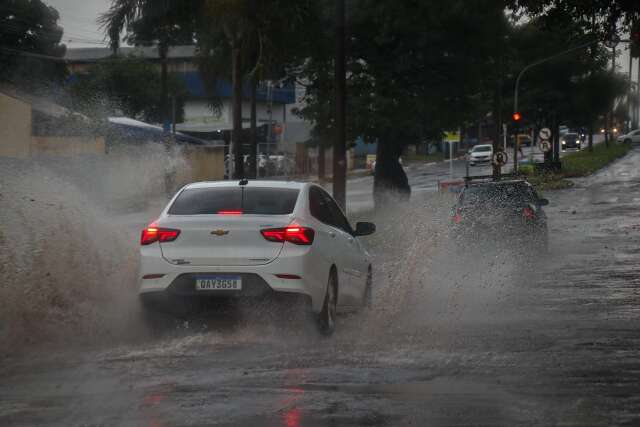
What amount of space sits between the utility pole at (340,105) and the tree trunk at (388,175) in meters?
13.4

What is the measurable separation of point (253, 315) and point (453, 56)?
→ 1134 inches

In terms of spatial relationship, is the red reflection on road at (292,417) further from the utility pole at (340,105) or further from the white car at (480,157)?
the white car at (480,157)

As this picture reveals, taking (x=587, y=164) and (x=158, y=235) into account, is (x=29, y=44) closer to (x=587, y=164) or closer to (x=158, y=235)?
(x=587, y=164)

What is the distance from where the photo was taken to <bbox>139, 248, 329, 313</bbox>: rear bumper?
10867 millimetres

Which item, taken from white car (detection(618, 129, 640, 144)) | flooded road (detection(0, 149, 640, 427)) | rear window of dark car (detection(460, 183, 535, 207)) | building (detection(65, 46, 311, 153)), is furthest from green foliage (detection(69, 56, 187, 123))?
flooded road (detection(0, 149, 640, 427))

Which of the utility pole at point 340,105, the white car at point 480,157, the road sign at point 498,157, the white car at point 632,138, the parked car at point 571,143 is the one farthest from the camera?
the parked car at point 571,143

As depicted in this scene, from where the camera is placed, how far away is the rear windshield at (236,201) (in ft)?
37.4

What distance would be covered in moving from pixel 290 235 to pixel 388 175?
29.9 meters

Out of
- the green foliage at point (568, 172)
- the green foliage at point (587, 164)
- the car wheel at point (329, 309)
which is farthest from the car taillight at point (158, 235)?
the green foliage at point (587, 164)

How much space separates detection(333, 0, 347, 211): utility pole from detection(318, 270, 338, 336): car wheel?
14.0 m

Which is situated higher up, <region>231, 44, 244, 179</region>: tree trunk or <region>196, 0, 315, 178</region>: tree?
<region>196, 0, 315, 178</region>: tree

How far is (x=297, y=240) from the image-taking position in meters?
11.0

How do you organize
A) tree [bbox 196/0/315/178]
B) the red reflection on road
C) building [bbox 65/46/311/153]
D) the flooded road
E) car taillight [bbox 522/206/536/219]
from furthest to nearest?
building [bbox 65/46/311/153], tree [bbox 196/0/315/178], car taillight [bbox 522/206/536/219], the flooded road, the red reflection on road

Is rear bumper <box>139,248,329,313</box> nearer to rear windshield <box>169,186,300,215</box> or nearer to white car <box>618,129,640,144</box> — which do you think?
rear windshield <box>169,186,300,215</box>
